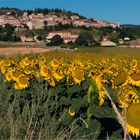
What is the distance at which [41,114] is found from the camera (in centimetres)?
500

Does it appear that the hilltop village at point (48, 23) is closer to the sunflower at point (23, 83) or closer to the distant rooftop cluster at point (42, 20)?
the distant rooftop cluster at point (42, 20)

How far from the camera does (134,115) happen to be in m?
1.32

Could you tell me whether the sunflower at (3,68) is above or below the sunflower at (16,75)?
below

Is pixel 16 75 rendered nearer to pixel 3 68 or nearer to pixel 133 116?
pixel 3 68

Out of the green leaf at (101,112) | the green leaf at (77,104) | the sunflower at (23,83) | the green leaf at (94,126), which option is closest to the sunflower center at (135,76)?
the green leaf at (101,112)

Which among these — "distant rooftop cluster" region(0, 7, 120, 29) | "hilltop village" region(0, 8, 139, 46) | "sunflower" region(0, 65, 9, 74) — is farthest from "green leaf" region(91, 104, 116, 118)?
"distant rooftop cluster" region(0, 7, 120, 29)

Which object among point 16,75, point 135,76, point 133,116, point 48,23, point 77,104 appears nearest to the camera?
point 133,116

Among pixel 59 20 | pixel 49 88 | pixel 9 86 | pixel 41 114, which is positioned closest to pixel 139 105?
pixel 41 114

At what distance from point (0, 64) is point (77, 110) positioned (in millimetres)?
3749

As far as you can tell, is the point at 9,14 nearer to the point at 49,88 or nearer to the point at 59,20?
the point at 59,20

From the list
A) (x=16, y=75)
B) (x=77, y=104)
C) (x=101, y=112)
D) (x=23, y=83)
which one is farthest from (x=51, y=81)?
(x=101, y=112)

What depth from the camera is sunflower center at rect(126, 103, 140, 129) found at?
128cm

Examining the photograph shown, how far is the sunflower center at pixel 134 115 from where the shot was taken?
1.28 m

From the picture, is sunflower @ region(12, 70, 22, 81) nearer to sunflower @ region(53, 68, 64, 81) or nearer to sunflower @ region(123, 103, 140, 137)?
sunflower @ region(53, 68, 64, 81)
